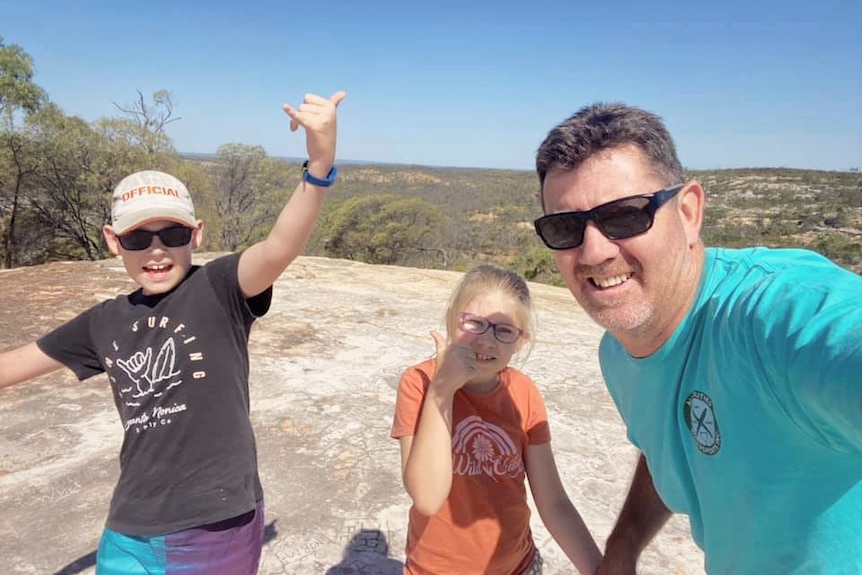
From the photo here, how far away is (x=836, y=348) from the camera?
0.79m

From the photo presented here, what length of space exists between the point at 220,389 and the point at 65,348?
48cm

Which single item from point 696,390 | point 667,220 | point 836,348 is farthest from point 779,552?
point 667,220

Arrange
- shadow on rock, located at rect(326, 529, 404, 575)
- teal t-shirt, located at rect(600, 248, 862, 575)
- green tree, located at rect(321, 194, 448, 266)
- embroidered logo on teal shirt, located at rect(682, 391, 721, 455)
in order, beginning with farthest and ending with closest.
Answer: green tree, located at rect(321, 194, 448, 266)
shadow on rock, located at rect(326, 529, 404, 575)
embroidered logo on teal shirt, located at rect(682, 391, 721, 455)
teal t-shirt, located at rect(600, 248, 862, 575)

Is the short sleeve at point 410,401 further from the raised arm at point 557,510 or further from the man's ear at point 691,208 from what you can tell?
the man's ear at point 691,208

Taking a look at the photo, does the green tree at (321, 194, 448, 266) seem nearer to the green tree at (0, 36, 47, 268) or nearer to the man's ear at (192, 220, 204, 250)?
the green tree at (0, 36, 47, 268)

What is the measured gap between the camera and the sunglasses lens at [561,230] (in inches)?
48.6

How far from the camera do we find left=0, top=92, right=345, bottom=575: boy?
58.6 inches

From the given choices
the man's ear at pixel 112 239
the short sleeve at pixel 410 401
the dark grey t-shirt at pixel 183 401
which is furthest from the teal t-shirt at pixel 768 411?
the man's ear at pixel 112 239

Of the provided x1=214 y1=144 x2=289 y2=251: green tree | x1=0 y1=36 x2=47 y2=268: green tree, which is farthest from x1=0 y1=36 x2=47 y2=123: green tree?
x1=214 y1=144 x2=289 y2=251: green tree

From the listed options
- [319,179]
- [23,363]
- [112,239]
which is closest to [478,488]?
[319,179]

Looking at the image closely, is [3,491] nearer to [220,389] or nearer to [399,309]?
[220,389]

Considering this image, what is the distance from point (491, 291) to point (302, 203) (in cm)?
52

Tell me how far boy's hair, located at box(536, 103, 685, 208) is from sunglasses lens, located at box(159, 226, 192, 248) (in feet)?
3.15

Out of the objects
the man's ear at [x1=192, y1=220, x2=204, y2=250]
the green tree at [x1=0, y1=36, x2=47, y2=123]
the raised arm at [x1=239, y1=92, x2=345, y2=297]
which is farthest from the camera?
the green tree at [x1=0, y1=36, x2=47, y2=123]
